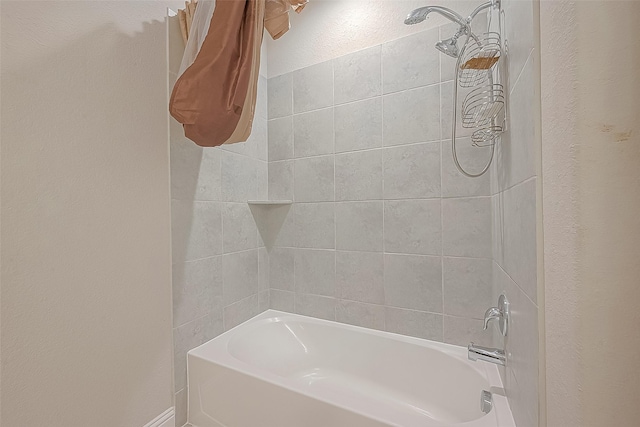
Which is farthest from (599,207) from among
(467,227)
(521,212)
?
(467,227)

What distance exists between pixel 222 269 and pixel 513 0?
1691mm

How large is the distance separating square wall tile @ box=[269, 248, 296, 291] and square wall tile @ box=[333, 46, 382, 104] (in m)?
1.06

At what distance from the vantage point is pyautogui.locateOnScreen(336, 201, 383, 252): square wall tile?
1.66 m

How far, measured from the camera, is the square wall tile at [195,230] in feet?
4.56

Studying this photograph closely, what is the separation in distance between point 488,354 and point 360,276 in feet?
2.49

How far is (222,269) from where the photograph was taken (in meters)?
1.64

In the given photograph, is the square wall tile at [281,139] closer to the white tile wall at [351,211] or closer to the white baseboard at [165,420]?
the white tile wall at [351,211]

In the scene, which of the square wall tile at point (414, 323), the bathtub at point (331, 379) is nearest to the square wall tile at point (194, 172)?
the bathtub at point (331, 379)

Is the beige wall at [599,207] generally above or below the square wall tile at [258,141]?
below

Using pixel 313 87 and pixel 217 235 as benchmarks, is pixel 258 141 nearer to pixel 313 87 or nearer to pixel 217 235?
pixel 313 87

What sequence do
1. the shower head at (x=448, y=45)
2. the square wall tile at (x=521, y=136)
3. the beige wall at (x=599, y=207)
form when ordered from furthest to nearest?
the shower head at (x=448, y=45)
the square wall tile at (x=521, y=136)
the beige wall at (x=599, y=207)

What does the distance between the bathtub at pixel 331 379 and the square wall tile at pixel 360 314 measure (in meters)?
0.05

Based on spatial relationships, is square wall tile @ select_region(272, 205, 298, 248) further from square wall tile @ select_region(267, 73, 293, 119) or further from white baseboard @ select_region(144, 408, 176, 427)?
white baseboard @ select_region(144, 408, 176, 427)

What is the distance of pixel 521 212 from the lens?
2.49 feet
